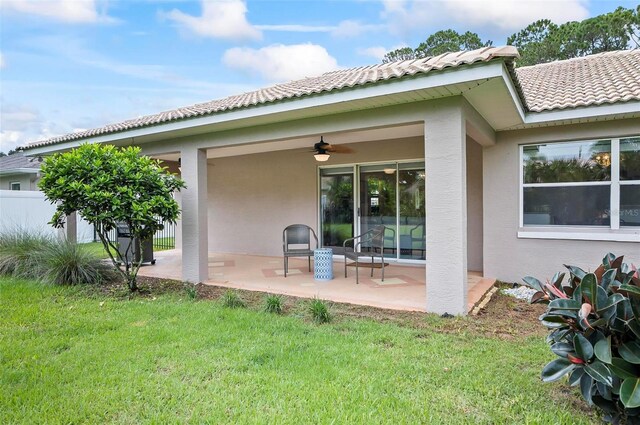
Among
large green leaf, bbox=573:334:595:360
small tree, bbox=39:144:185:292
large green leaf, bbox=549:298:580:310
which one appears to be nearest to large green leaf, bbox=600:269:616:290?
large green leaf, bbox=549:298:580:310

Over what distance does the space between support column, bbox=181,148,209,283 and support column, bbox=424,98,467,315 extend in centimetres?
470

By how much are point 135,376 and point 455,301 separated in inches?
161

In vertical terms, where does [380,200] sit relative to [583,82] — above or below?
below

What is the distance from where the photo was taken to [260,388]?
10.4 ft

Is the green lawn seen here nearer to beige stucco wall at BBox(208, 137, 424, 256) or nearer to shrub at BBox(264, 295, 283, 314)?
shrub at BBox(264, 295, 283, 314)

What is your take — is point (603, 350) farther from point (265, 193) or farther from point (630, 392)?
point (265, 193)

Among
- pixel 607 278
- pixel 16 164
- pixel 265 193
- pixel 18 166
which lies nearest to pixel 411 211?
pixel 265 193

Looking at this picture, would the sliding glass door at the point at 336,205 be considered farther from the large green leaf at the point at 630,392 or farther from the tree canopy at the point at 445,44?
the tree canopy at the point at 445,44

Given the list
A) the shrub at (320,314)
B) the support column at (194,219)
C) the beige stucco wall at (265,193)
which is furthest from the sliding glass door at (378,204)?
the shrub at (320,314)

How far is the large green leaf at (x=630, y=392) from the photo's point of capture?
Result: 2256 mm

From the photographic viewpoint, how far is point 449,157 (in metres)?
5.26

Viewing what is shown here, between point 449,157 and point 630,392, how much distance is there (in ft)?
11.5

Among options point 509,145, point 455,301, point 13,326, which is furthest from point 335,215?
point 13,326

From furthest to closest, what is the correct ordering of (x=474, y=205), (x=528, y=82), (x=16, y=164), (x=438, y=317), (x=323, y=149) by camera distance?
(x=16, y=164) → (x=528, y=82) → (x=474, y=205) → (x=323, y=149) → (x=438, y=317)
